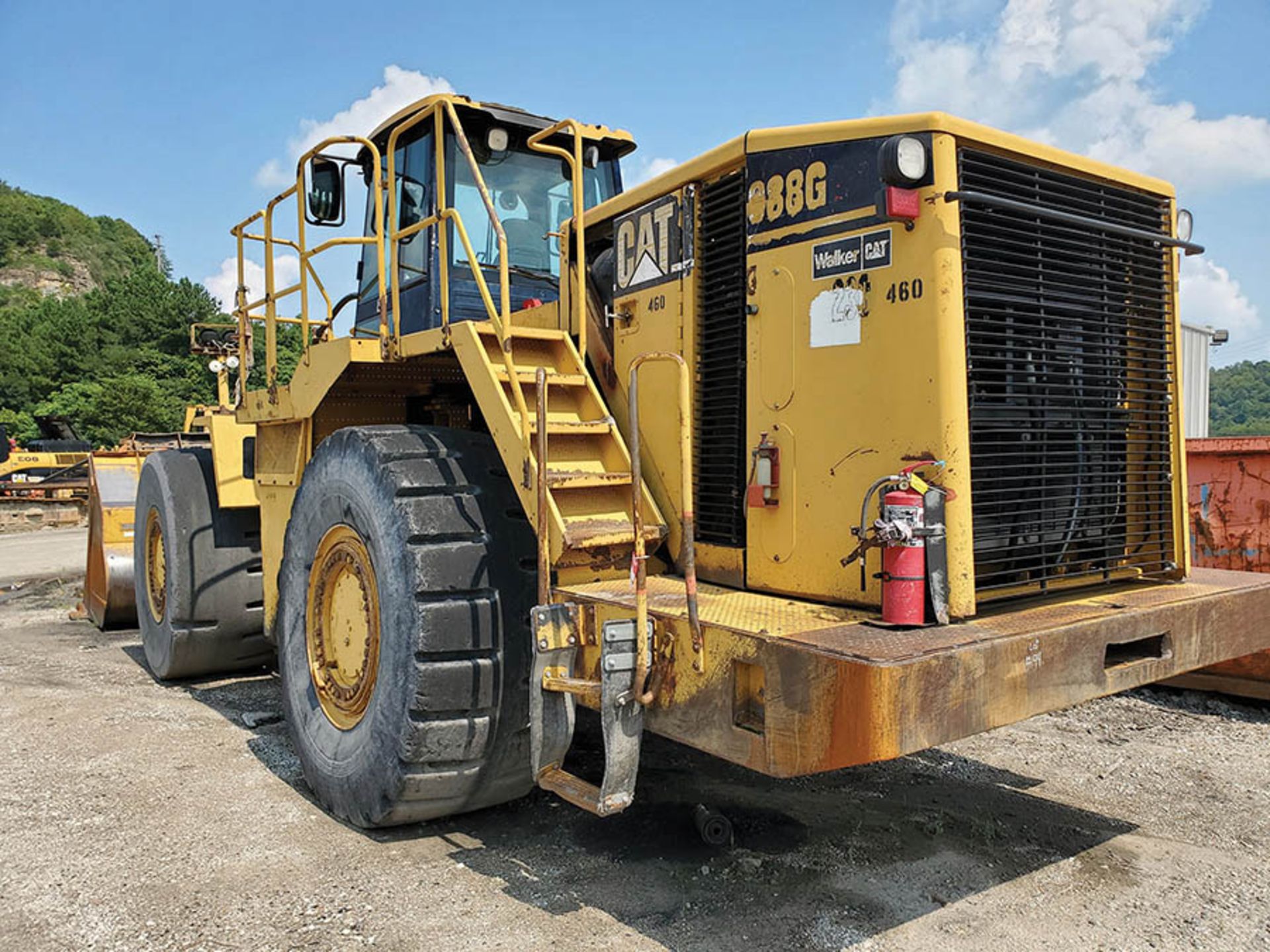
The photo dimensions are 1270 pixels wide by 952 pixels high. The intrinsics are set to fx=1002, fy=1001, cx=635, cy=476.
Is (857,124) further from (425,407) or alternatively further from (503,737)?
(425,407)

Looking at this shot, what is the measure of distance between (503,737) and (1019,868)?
1897mm

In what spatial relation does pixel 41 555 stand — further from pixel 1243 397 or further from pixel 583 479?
pixel 1243 397

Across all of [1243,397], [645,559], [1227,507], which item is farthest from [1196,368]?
[1243,397]

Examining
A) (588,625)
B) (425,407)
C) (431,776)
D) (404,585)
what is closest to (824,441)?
(588,625)

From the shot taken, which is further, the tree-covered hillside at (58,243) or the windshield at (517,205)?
the tree-covered hillside at (58,243)

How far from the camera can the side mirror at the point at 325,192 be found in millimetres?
5086

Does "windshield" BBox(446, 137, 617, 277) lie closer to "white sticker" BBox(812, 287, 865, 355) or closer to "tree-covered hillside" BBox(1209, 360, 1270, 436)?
"white sticker" BBox(812, 287, 865, 355)

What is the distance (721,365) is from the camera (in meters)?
3.67

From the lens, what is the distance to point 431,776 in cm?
354

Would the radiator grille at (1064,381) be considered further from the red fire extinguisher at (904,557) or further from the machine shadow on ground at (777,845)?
the machine shadow on ground at (777,845)

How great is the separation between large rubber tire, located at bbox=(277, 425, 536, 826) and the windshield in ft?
4.80

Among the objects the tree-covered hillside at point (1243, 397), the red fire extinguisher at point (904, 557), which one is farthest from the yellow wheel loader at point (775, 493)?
the tree-covered hillside at point (1243, 397)

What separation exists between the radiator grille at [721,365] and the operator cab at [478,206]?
1.41 m

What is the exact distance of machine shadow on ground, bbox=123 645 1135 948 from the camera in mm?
3197
